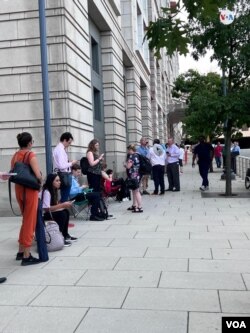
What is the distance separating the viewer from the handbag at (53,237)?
6852 mm

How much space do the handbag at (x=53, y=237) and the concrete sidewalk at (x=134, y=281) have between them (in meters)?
0.12

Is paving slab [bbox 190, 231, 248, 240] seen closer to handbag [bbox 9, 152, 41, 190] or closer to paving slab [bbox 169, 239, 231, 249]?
paving slab [bbox 169, 239, 231, 249]

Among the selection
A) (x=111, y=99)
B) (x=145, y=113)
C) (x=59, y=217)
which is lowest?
(x=59, y=217)

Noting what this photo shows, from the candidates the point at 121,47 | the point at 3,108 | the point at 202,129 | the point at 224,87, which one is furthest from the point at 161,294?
the point at 121,47

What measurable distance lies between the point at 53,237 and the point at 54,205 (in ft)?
2.34

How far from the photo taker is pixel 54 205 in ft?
24.4

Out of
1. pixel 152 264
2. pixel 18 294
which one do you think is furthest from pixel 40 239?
pixel 152 264

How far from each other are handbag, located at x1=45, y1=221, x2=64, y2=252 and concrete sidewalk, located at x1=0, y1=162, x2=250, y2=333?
0.41 feet

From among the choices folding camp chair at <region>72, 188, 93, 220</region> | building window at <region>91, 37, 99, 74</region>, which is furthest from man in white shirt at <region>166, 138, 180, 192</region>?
folding camp chair at <region>72, 188, 93, 220</region>

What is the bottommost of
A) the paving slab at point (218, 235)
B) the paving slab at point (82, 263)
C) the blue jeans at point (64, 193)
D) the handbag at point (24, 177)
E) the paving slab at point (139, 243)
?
the paving slab at point (82, 263)

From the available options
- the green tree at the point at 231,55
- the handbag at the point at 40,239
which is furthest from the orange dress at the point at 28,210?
the green tree at the point at 231,55

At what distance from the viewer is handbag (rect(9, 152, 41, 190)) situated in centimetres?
594

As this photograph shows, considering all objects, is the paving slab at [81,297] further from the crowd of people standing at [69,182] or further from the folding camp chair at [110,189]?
the folding camp chair at [110,189]

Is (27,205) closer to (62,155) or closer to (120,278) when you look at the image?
(120,278)
